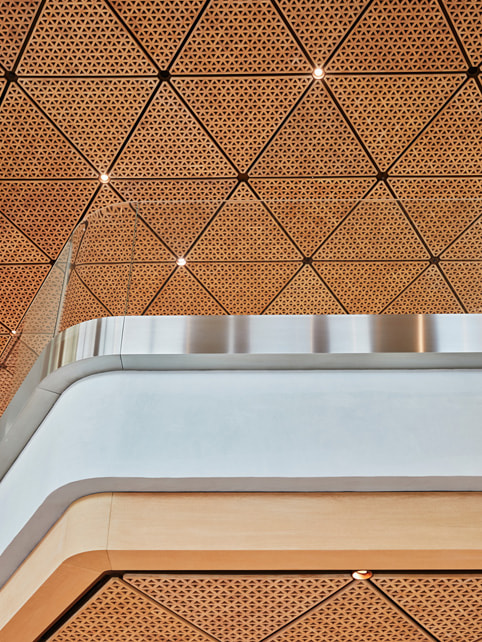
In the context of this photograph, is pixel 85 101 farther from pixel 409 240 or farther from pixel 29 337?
pixel 409 240

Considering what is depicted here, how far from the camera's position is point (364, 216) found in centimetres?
568

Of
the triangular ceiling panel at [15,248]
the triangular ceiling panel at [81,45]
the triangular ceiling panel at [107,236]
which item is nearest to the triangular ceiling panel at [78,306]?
the triangular ceiling panel at [107,236]

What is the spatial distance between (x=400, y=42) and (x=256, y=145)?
180 centimetres

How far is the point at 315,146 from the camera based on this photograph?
7.54 meters

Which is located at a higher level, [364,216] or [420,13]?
[420,13]

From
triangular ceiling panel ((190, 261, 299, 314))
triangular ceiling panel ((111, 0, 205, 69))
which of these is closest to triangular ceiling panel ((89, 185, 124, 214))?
triangular ceiling panel ((111, 0, 205, 69))

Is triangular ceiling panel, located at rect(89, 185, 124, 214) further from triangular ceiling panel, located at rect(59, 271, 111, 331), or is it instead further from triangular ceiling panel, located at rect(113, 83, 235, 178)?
triangular ceiling panel, located at rect(59, 271, 111, 331)

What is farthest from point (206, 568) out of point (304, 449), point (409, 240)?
point (409, 240)

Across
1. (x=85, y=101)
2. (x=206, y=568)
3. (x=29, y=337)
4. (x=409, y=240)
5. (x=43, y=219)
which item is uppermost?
(x=85, y=101)

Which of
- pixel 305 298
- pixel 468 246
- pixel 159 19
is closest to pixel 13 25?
pixel 159 19

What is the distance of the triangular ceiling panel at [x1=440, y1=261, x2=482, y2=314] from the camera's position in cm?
500

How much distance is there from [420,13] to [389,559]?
17.1 ft

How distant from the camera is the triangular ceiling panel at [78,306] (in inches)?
192

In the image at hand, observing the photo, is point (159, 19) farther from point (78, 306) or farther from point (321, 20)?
point (78, 306)
